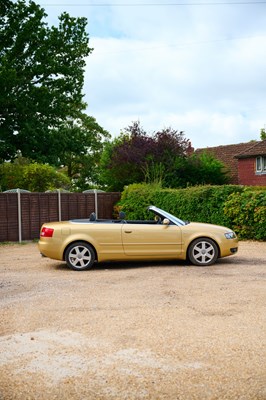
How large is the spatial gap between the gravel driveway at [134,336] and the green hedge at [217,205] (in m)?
7.25

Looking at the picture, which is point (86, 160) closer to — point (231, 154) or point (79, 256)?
point (231, 154)

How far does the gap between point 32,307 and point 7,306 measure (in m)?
0.40

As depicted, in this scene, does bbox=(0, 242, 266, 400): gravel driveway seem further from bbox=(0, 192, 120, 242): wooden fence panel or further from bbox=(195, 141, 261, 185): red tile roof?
bbox=(195, 141, 261, 185): red tile roof

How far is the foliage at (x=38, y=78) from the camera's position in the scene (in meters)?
27.6

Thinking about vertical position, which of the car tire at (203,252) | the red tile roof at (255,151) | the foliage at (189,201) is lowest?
the car tire at (203,252)

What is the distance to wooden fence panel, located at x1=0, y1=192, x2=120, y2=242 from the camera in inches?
738

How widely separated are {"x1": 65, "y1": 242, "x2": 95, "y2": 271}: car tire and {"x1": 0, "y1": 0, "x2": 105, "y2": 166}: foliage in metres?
17.0

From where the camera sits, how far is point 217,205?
59.7ft

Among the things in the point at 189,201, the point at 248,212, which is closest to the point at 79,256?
the point at 248,212

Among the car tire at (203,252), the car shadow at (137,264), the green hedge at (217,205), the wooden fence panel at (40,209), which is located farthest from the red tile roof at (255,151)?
the car tire at (203,252)

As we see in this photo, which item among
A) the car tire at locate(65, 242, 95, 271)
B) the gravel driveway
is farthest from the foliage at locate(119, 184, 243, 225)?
the gravel driveway

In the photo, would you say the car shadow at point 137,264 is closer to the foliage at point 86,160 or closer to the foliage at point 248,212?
the foliage at point 248,212

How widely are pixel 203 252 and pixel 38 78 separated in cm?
2052

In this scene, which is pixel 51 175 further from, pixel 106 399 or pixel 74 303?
pixel 106 399
